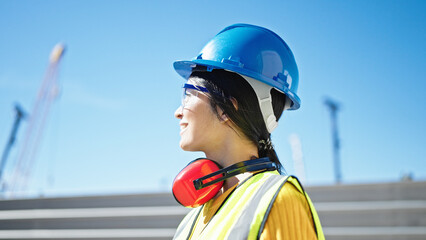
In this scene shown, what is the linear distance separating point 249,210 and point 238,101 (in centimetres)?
49

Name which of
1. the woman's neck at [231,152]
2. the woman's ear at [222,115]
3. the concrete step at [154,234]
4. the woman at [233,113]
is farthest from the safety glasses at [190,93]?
the concrete step at [154,234]

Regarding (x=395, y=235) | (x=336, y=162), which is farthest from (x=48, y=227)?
(x=336, y=162)

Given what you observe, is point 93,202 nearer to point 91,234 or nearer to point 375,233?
point 91,234

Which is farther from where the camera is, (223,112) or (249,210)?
(223,112)

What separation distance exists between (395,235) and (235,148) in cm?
579

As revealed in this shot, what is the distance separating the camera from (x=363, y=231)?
21.0 feet

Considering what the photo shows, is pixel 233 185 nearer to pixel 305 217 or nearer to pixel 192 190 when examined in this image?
pixel 192 190

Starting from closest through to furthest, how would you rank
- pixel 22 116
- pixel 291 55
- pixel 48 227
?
pixel 291 55
pixel 48 227
pixel 22 116

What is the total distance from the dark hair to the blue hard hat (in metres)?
0.04

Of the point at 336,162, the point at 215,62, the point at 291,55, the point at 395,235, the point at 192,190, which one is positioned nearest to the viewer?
the point at 192,190

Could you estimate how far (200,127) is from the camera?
1.54 meters

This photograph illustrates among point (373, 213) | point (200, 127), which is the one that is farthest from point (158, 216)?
point (200, 127)

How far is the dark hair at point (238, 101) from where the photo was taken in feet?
5.04

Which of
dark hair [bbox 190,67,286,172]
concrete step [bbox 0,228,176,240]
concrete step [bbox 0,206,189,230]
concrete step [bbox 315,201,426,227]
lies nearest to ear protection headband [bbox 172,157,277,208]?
dark hair [bbox 190,67,286,172]
